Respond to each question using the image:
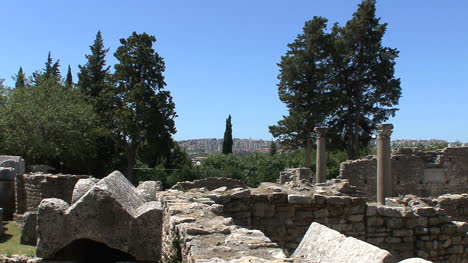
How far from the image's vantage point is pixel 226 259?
3691 mm

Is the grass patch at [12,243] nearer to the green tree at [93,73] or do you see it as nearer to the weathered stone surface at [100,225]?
A: the weathered stone surface at [100,225]

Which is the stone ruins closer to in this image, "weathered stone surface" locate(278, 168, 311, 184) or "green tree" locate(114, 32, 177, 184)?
"weathered stone surface" locate(278, 168, 311, 184)

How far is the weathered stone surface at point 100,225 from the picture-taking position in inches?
148

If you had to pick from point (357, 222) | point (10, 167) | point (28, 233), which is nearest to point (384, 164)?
point (357, 222)

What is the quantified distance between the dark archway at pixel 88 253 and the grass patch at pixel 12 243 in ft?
20.8

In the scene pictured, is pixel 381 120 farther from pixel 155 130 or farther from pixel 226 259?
pixel 226 259

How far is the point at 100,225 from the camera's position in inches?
150

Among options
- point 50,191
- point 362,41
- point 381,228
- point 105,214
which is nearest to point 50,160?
point 50,191

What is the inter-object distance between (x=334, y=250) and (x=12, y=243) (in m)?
11.5

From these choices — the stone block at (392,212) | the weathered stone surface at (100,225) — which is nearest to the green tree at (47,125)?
the stone block at (392,212)

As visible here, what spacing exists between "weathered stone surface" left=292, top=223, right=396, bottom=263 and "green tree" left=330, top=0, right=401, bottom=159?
29233mm

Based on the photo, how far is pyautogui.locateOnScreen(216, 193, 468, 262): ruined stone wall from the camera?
856 centimetres

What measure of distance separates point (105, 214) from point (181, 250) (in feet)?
4.96

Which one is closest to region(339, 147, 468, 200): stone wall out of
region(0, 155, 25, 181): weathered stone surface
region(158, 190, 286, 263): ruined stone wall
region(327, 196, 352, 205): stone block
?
region(0, 155, 25, 181): weathered stone surface
